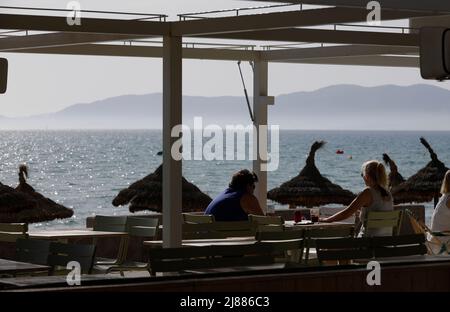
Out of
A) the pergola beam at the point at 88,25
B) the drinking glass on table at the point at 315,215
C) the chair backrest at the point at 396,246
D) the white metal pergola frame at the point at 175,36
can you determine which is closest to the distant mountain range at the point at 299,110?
the drinking glass on table at the point at 315,215

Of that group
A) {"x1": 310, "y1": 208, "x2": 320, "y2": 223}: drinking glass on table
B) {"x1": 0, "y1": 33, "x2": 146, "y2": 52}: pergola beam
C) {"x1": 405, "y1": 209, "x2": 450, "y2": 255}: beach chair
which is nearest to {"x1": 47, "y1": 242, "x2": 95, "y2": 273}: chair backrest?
{"x1": 0, "y1": 33, "x2": 146, "y2": 52}: pergola beam

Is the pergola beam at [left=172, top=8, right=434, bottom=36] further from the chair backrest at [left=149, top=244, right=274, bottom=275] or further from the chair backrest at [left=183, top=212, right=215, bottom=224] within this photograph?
the chair backrest at [left=149, top=244, right=274, bottom=275]

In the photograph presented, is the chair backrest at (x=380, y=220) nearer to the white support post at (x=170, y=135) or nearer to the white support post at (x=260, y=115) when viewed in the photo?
the white support post at (x=170, y=135)

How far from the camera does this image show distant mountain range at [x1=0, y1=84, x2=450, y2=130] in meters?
69.9

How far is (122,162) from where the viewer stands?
227ft

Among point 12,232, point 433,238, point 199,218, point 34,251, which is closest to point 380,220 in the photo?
point 433,238

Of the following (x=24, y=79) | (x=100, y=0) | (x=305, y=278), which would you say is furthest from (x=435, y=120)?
(x=305, y=278)

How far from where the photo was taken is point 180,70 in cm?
998

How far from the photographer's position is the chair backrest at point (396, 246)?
7164 mm

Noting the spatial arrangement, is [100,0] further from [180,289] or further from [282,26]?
[180,289]

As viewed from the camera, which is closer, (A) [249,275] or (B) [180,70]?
(A) [249,275]

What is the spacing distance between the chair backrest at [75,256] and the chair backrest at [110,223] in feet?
10.3

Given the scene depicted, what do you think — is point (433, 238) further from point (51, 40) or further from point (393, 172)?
point (393, 172)
